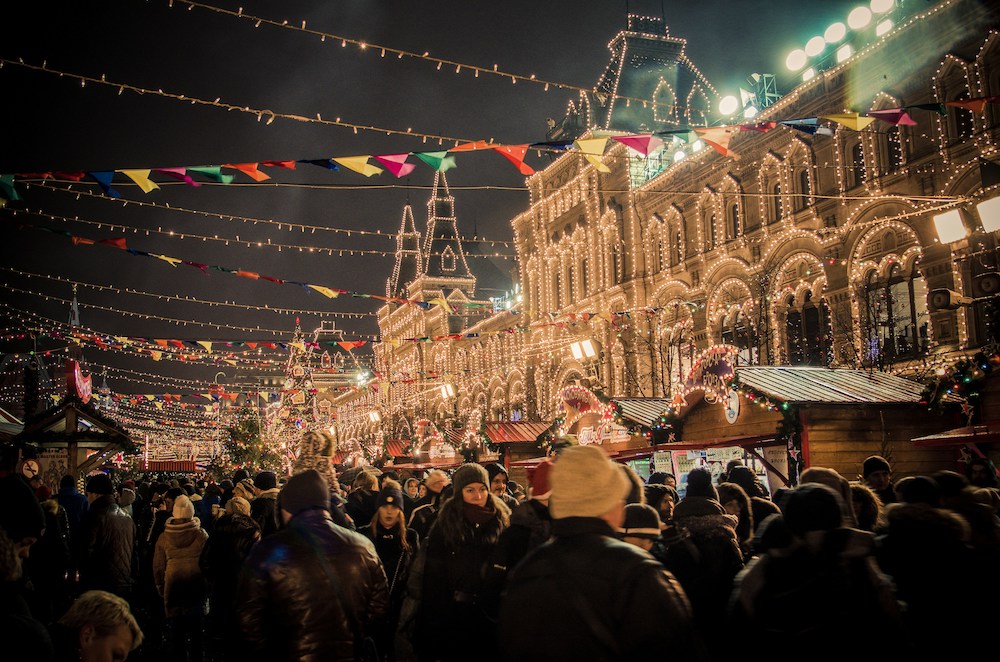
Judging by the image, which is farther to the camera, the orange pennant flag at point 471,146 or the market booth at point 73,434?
the market booth at point 73,434

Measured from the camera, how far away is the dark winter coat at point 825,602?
129 inches

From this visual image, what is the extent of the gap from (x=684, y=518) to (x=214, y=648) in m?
5.85

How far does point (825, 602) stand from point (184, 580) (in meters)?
6.45

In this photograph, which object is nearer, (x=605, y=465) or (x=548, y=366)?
(x=605, y=465)

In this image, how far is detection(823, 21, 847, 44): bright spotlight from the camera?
21.5 m

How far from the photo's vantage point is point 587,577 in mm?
2869

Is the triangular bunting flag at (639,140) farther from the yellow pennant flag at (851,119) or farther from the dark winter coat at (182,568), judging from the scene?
the dark winter coat at (182,568)

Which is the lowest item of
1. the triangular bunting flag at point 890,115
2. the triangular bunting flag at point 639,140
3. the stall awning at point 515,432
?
the stall awning at point 515,432

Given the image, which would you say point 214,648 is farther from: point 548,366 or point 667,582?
point 548,366

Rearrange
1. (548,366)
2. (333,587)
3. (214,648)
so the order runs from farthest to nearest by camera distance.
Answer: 1. (548,366)
2. (214,648)
3. (333,587)

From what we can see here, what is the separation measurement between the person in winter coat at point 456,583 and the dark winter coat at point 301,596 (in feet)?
2.73

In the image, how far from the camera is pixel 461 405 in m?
49.8

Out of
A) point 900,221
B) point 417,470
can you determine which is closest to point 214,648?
point 900,221

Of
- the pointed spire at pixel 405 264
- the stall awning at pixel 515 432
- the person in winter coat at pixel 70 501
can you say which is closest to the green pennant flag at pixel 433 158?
the person in winter coat at pixel 70 501
